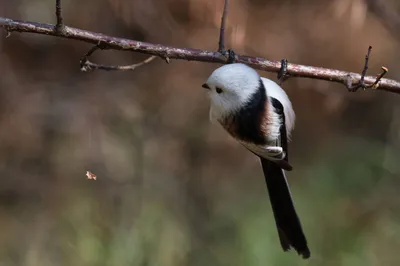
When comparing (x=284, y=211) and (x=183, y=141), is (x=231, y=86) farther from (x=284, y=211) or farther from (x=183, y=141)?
(x=183, y=141)

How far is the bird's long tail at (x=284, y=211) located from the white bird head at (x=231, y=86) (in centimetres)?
31

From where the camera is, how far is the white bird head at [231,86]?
4.43 ft

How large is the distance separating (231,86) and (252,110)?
0.12m

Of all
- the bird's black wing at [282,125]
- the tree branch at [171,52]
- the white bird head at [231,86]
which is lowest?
the bird's black wing at [282,125]

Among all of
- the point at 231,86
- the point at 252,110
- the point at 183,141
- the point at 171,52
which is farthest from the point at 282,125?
the point at 183,141

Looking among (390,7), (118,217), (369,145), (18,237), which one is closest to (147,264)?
(118,217)

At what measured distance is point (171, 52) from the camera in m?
1.34

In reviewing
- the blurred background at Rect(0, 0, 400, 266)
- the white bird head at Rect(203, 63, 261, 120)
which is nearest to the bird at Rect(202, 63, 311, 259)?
the white bird head at Rect(203, 63, 261, 120)

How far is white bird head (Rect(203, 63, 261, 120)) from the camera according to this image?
1.35 m

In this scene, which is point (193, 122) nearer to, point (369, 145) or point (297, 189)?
point (297, 189)

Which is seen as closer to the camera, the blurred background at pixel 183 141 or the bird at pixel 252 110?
the bird at pixel 252 110

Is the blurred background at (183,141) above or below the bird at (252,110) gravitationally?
below

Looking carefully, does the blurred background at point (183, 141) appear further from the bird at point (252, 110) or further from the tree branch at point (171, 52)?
the tree branch at point (171, 52)

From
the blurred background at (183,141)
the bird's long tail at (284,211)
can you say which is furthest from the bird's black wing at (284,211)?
the blurred background at (183,141)
